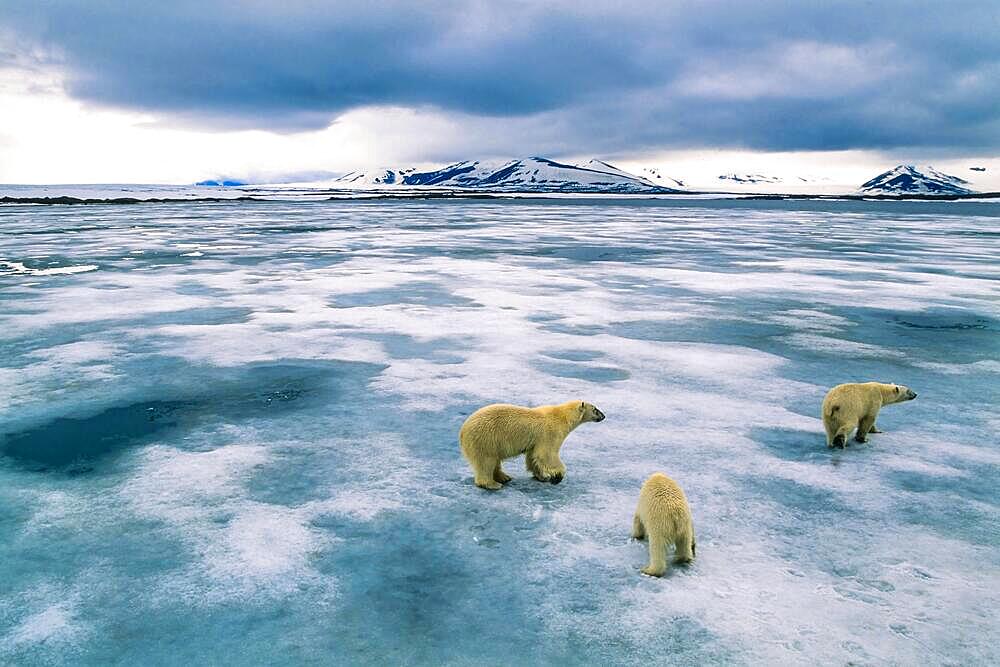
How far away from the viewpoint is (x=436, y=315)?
39.7 feet

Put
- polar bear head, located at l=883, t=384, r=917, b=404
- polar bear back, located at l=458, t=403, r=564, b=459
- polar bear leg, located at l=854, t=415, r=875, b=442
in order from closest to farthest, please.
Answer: polar bear back, located at l=458, t=403, r=564, b=459, polar bear leg, located at l=854, t=415, r=875, b=442, polar bear head, located at l=883, t=384, r=917, b=404

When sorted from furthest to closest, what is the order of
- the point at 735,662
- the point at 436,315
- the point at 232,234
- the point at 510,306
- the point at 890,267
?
the point at 232,234 → the point at 890,267 → the point at 510,306 → the point at 436,315 → the point at 735,662

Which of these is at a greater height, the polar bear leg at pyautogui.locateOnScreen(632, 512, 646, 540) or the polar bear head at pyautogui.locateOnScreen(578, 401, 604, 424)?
the polar bear head at pyautogui.locateOnScreen(578, 401, 604, 424)

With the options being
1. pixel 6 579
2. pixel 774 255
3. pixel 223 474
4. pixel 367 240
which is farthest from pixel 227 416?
pixel 367 240

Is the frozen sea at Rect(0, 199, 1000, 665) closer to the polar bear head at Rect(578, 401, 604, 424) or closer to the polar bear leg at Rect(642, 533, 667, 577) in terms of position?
the polar bear leg at Rect(642, 533, 667, 577)

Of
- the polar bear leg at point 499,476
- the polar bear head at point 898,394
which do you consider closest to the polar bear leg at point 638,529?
the polar bear leg at point 499,476

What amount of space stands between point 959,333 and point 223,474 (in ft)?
34.5

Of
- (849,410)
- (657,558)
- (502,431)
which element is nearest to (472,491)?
(502,431)

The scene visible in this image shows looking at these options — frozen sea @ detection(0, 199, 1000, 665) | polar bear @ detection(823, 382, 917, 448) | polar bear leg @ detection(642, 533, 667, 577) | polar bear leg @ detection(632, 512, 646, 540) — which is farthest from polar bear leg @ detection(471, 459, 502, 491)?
polar bear @ detection(823, 382, 917, 448)

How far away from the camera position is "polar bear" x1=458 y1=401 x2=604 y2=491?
5.05 m

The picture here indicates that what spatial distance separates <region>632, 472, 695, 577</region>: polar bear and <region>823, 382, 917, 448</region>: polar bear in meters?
2.39

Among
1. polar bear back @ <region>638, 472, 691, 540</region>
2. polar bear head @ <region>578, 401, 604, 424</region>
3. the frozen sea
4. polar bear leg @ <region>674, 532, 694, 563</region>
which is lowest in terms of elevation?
the frozen sea

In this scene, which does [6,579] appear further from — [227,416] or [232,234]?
[232,234]

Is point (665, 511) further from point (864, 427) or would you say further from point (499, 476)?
point (864, 427)
